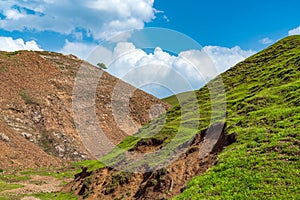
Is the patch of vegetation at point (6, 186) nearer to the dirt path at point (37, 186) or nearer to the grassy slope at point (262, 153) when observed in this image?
the dirt path at point (37, 186)

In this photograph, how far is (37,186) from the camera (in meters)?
39.2

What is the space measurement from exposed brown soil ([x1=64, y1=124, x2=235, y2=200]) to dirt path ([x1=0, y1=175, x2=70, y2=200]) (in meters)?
9.18

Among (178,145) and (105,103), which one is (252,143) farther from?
(105,103)

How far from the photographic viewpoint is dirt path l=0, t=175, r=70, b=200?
112ft

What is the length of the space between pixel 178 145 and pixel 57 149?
1957 inches

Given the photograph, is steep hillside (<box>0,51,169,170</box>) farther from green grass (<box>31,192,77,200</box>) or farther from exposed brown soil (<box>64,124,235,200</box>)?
exposed brown soil (<box>64,124,235,200</box>)

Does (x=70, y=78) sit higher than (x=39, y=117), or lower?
higher

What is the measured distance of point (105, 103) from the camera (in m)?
100

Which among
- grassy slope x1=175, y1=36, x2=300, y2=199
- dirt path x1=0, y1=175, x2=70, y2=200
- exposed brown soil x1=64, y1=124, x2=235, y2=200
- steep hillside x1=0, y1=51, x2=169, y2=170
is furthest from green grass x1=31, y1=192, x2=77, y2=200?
steep hillside x1=0, y1=51, x2=169, y2=170

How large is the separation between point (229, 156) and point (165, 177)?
5572mm

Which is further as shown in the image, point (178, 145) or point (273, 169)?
point (178, 145)

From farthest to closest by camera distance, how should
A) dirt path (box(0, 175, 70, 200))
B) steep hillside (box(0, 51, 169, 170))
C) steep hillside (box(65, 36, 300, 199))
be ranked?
steep hillside (box(0, 51, 169, 170))
dirt path (box(0, 175, 70, 200))
steep hillside (box(65, 36, 300, 199))

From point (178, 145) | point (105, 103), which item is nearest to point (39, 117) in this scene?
point (105, 103)

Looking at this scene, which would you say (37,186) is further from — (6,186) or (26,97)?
(26,97)
